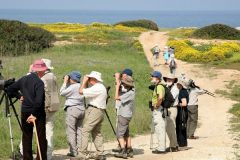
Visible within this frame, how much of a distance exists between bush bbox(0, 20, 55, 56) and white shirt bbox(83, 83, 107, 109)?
78.0 ft

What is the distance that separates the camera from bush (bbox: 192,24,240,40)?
52369 millimetres

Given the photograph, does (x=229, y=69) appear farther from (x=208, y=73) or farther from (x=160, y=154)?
(x=160, y=154)

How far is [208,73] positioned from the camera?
30.1 metres

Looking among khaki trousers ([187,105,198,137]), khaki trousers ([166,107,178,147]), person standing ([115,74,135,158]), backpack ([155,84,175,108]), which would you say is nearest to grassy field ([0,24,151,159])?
khaki trousers ([187,105,198,137])

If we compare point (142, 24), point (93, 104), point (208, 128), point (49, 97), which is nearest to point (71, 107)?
point (93, 104)

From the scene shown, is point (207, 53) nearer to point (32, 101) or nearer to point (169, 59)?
point (169, 59)

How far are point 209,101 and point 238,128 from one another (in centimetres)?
617

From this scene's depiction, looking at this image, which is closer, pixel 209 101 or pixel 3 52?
pixel 209 101

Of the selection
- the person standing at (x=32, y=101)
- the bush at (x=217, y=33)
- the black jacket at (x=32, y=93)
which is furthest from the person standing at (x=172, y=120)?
the bush at (x=217, y=33)

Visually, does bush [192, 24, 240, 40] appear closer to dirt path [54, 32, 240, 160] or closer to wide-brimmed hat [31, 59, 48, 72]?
dirt path [54, 32, 240, 160]

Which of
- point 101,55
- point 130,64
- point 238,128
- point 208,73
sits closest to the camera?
point 238,128

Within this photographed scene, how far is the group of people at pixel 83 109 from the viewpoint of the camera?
9438mm

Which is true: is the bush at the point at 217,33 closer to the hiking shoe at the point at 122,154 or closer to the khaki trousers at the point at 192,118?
the khaki trousers at the point at 192,118

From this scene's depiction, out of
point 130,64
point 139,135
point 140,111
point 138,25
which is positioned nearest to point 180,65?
point 130,64
